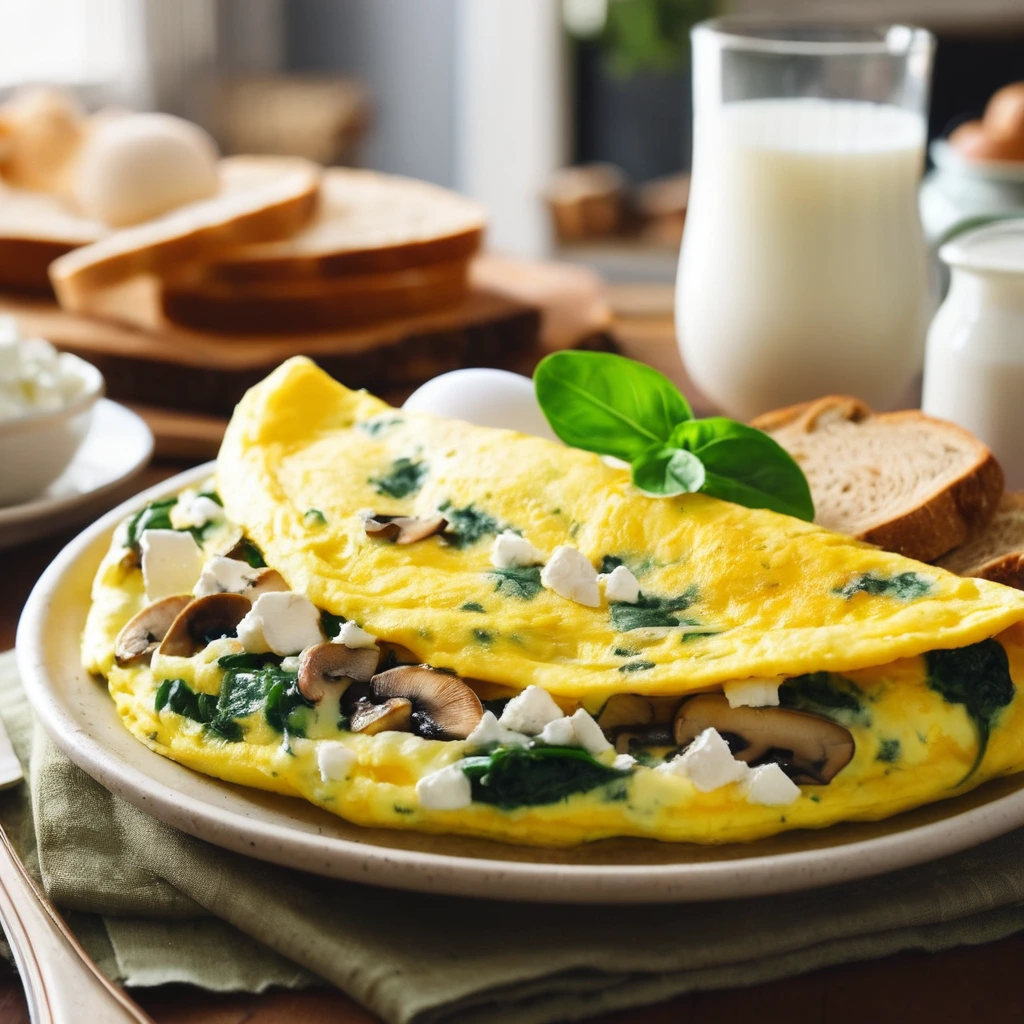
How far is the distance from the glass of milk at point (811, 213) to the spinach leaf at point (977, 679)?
4.41 feet

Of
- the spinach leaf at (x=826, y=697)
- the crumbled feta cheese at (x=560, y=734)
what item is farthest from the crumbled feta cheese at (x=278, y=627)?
the spinach leaf at (x=826, y=697)

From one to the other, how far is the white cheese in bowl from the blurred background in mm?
3827

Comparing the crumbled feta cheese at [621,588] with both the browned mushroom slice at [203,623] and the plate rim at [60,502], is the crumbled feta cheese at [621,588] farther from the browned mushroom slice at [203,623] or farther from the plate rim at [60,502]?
the plate rim at [60,502]

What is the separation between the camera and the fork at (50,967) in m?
1.11

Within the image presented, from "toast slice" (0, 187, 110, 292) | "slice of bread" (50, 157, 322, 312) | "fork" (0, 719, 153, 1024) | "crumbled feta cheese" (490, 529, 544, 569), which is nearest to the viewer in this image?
"fork" (0, 719, 153, 1024)

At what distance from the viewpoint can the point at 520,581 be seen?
5.00 feet

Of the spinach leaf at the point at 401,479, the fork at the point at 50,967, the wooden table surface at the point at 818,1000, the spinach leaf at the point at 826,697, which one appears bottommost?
the wooden table surface at the point at 818,1000

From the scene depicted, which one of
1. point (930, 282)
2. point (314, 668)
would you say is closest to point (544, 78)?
point (930, 282)

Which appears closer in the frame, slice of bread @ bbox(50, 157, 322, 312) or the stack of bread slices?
the stack of bread slices

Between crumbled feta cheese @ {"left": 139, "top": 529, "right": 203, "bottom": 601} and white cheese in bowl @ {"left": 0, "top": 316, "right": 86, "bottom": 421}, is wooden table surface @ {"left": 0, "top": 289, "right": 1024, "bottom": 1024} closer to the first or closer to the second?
crumbled feta cheese @ {"left": 139, "top": 529, "right": 203, "bottom": 601}

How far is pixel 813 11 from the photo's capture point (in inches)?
261

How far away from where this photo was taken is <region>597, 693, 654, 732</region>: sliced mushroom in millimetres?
1393

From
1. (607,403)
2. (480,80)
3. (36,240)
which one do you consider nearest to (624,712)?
(607,403)

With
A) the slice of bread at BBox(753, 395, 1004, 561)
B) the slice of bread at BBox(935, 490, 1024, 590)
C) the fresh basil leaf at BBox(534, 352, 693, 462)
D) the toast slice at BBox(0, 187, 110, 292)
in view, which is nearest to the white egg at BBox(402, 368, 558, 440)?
the fresh basil leaf at BBox(534, 352, 693, 462)
